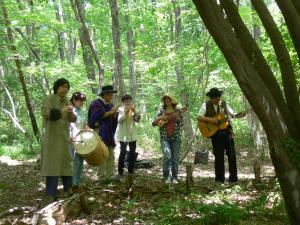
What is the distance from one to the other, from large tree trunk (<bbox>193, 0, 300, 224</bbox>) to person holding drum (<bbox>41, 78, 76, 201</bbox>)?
3110 millimetres

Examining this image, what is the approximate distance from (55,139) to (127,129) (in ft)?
8.51

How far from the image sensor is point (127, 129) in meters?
8.48

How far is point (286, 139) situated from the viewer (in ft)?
11.7

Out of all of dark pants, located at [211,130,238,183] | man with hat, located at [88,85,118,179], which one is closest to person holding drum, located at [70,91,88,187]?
man with hat, located at [88,85,118,179]

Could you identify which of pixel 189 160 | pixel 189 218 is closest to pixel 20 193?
pixel 189 218

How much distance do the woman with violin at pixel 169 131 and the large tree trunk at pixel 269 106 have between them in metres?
3.96

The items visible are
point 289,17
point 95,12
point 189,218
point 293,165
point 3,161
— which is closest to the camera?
point 293,165

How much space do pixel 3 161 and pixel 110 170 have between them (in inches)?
198

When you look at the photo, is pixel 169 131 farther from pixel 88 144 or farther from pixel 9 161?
pixel 9 161

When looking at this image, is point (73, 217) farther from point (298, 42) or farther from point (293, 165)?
point (298, 42)

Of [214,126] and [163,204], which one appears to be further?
[214,126]

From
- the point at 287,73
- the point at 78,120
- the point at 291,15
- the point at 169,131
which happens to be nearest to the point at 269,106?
the point at 287,73

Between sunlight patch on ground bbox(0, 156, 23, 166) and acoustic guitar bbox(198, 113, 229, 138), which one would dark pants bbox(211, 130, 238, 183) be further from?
sunlight patch on ground bbox(0, 156, 23, 166)

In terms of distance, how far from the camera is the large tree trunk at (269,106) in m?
3.37
